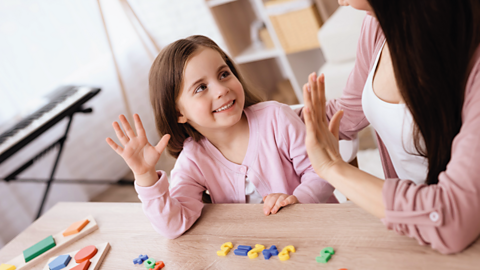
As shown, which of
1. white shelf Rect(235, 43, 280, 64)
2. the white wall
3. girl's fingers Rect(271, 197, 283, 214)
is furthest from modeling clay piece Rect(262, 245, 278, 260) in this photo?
the white wall

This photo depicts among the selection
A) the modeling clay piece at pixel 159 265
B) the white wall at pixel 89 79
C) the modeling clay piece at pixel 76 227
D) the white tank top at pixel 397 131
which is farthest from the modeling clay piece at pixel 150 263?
the white wall at pixel 89 79

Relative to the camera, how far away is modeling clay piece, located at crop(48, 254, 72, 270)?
1034 millimetres

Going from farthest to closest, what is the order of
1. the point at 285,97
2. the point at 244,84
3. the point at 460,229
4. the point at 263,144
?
the point at 285,97
the point at 244,84
the point at 263,144
the point at 460,229

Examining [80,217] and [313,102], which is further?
[80,217]

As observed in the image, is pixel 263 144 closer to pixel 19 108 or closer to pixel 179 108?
pixel 179 108

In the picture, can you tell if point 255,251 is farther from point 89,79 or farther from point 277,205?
point 89,79

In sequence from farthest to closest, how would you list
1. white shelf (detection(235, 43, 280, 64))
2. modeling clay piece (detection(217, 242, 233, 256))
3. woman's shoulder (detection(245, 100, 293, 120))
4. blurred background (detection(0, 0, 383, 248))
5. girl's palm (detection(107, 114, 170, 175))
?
white shelf (detection(235, 43, 280, 64)) → blurred background (detection(0, 0, 383, 248)) → woman's shoulder (detection(245, 100, 293, 120)) → girl's palm (detection(107, 114, 170, 175)) → modeling clay piece (detection(217, 242, 233, 256))

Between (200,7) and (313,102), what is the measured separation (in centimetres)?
274

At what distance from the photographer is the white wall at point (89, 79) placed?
265 cm

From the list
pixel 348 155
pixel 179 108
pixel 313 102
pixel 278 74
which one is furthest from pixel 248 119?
pixel 278 74

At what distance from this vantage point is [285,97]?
3.26m

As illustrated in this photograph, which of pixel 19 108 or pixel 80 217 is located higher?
pixel 19 108

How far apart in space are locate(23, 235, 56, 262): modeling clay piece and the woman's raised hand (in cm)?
78

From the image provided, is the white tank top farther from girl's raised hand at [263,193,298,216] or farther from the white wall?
the white wall
